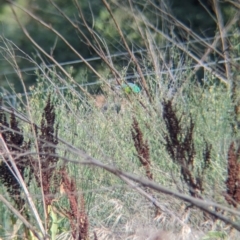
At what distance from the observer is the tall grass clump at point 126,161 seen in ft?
14.7

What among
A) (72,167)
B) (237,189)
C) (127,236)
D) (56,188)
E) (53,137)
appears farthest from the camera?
(72,167)

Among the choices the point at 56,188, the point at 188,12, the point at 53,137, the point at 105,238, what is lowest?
the point at 105,238

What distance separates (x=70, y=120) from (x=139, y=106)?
0.65 metres

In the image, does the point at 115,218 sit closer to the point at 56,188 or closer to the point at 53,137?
the point at 56,188

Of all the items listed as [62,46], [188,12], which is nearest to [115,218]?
[188,12]

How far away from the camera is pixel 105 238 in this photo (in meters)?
5.76

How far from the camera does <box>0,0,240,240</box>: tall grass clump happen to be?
449 centimetres

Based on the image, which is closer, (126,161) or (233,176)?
(233,176)

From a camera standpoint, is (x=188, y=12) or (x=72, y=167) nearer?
(x=72, y=167)

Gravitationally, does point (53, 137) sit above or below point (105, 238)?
above

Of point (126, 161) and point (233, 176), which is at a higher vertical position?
point (233, 176)

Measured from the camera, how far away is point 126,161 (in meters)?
6.16

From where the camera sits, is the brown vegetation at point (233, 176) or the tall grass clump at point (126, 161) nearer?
the brown vegetation at point (233, 176)

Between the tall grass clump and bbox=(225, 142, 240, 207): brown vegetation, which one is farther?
the tall grass clump
